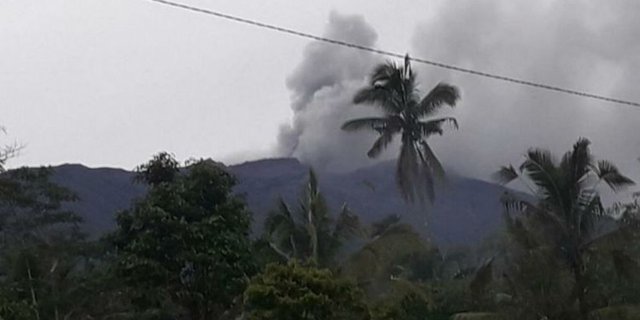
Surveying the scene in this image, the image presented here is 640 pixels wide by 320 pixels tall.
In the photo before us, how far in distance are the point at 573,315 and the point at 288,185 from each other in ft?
402

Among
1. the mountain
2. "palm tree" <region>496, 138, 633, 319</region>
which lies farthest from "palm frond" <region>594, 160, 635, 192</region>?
the mountain

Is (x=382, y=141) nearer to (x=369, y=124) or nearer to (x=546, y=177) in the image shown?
(x=369, y=124)

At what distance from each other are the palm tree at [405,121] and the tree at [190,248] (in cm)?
1006

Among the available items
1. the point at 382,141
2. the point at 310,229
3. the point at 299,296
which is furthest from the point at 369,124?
the point at 299,296

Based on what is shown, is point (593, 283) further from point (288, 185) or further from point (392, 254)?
point (288, 185)

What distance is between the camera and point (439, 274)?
5941 centimetres

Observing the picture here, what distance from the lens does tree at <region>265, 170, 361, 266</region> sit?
106 ft

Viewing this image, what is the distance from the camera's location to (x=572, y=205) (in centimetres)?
2625

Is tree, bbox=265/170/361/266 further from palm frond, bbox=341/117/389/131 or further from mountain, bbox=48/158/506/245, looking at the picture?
mountain, bbox=48/158/506/245

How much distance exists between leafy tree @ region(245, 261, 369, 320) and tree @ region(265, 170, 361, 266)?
9281 millimetres

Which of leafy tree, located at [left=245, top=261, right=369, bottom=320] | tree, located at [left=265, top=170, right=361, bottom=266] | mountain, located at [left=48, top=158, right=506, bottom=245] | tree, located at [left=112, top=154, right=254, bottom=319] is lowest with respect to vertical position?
leafy tree, located at [left=245, top=261, right=369, bottom=320]

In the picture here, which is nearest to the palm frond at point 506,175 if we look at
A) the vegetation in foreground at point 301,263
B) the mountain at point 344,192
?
the vegetation in foreground at point 301,263

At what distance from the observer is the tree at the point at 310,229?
32.4 m

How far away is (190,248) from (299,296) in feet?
18.6
